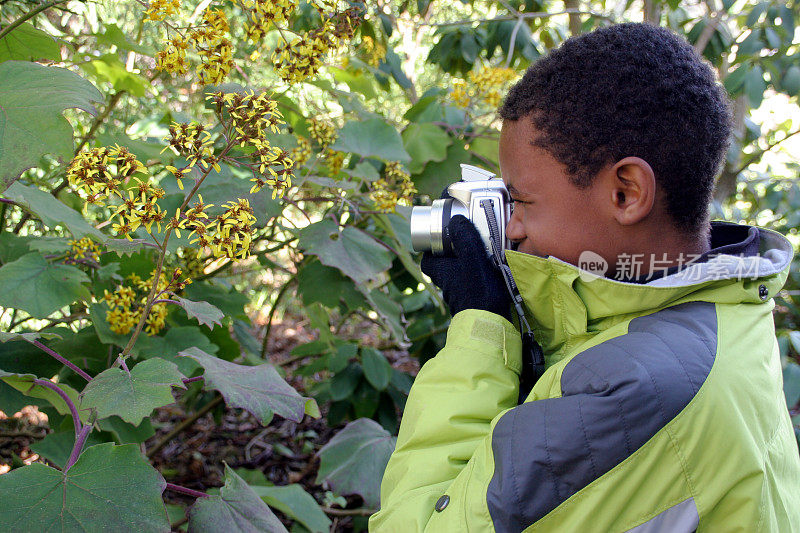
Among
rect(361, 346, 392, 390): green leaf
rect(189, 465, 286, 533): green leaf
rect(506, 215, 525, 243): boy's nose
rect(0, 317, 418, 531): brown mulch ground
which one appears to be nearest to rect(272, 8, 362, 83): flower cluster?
rect(506, 215, 525, 243): boy's nose

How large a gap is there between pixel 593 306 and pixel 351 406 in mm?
1412

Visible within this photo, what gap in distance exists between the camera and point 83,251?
4.24ft

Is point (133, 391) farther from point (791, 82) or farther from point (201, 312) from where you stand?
point (791, 82)

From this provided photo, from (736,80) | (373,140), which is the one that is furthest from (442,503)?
(736,80)

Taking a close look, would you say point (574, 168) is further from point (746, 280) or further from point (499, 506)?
point (499, 506)

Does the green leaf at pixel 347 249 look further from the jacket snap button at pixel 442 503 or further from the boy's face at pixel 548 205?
the jacket snap button at pixel 442 503

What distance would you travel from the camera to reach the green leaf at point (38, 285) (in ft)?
3.93

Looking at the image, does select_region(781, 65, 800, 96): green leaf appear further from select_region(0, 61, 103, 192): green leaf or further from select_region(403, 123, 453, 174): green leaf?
select_region(0, 61, 103, 192): green leaf

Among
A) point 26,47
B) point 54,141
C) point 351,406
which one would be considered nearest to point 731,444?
point 54,141

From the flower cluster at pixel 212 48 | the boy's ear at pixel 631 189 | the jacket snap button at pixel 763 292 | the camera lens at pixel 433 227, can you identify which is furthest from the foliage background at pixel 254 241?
the jacket snap button at pixel 763 292

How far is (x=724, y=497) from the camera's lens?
2.40ft

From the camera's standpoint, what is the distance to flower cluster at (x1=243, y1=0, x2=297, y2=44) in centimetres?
112

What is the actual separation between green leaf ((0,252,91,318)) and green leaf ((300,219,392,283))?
1.48 ft

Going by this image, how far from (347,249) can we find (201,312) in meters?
0.48
